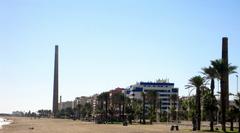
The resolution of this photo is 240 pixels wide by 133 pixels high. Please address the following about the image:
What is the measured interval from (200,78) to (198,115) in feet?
21.4

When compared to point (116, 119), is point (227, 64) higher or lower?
higher

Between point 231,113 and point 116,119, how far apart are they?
88724 mm

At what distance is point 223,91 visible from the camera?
7981 centimetres

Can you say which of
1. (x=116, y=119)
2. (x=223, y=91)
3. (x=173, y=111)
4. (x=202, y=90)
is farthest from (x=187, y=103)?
(x=116, y=119)

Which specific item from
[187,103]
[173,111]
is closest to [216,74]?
[187,103]

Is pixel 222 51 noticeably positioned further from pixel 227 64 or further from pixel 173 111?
pixel 173 111

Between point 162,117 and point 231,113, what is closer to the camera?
point 231,113

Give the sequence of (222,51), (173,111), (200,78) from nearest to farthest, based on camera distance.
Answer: (200,78) → (222,51) → (173,111)

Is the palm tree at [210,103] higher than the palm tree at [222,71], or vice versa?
the palm tree at [222,71]

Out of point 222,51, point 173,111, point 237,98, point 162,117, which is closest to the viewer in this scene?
point 237,98

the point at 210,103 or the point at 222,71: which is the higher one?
the point at 222,71

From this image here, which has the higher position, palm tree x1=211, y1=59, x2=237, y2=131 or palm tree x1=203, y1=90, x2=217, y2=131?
palm tree x1=211, y1=59, x2=237, y2=131

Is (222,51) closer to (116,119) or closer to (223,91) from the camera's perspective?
(223,91)

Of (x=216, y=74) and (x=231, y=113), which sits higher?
(x=216, y=74)
